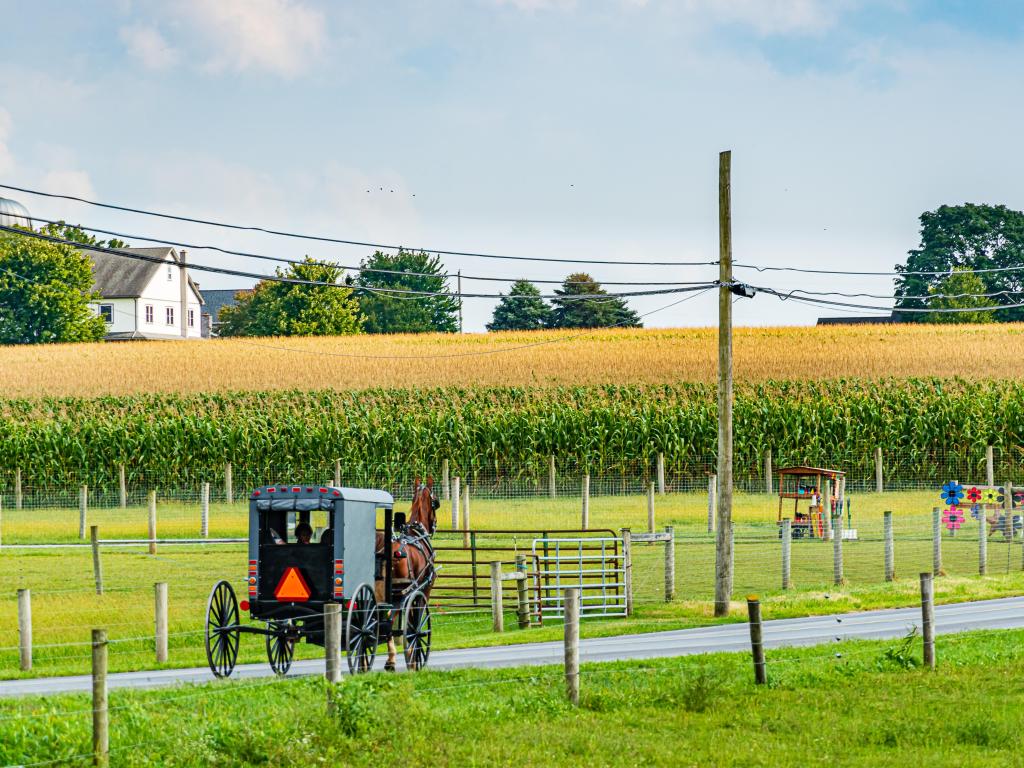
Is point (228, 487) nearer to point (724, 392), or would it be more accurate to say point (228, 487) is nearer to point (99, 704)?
point (724, 392)

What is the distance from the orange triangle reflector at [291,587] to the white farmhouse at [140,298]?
8951 centimetres

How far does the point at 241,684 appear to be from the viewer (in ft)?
50.2

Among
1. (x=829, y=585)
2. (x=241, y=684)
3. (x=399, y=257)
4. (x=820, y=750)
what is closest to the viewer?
(x=820, y=750)

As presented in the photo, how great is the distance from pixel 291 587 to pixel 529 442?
32.1 m

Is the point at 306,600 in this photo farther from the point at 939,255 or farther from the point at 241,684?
the point at 939,255

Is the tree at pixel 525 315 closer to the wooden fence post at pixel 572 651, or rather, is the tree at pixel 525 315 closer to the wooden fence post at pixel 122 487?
the wooden fence post at pixel 122 487

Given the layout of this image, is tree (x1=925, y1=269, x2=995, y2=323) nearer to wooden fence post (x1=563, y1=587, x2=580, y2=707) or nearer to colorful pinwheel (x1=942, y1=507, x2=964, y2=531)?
colorful pinwheel (x1=942, y1=507, x2=964, y2=531)

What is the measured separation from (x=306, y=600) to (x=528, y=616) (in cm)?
825

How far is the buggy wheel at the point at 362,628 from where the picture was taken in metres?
16.9

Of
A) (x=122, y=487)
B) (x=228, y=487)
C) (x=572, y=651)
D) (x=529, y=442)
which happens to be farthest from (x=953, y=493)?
(x=572, y=651)

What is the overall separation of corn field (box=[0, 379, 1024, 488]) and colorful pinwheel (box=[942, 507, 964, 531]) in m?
8.51

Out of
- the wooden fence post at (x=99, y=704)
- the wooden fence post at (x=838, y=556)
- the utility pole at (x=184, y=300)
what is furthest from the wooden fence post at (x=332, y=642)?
the utility pole at (x=184, y=300)

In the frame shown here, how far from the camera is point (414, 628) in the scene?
59.3ft

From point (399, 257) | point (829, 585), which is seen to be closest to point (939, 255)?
point (399, 257)
